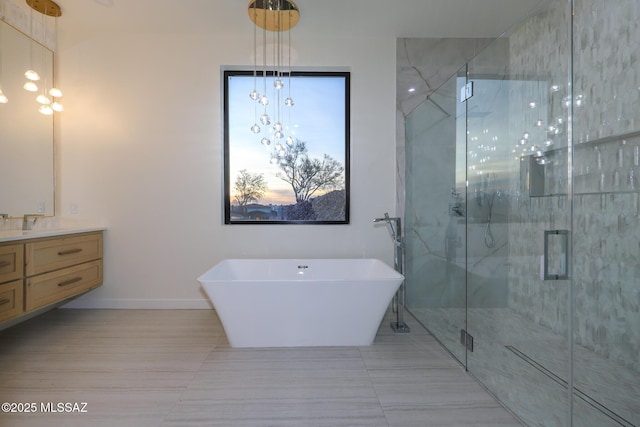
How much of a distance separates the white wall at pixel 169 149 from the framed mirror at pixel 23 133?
0.13 metres

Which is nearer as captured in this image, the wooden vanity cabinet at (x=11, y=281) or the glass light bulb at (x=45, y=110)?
the wooden vanity cabinet at (x=11, y=281)

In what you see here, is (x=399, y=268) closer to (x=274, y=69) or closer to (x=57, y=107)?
(x=274, y=69)

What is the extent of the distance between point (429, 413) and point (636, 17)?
230cm

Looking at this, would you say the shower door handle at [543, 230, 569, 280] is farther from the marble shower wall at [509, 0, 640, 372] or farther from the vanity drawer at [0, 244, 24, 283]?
the vanity drawer at [0, 244, 24, 283]

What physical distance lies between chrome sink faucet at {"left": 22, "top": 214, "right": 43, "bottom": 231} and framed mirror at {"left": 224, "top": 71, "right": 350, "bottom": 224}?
5.13 ft

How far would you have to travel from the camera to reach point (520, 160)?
5.63ft

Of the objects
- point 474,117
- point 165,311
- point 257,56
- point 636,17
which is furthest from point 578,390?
point 257,56

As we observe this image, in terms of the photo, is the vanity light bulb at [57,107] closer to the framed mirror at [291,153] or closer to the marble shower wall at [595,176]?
Result: the framed mirror at [291,153]

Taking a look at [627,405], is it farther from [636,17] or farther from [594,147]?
[636,17]

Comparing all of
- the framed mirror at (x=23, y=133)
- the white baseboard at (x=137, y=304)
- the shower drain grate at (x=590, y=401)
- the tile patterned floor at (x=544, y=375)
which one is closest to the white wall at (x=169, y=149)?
the white baseboard at (x=137, y=304)

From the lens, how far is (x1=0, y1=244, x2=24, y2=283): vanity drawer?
1895 mm

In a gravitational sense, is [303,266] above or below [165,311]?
above

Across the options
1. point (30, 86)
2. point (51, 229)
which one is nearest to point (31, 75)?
point (30, 86)

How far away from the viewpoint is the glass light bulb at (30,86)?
2.56 metres
